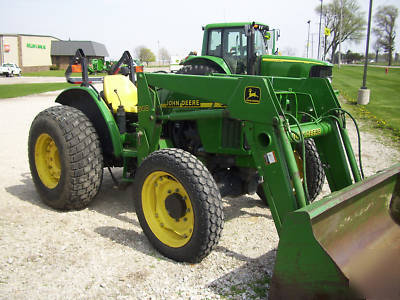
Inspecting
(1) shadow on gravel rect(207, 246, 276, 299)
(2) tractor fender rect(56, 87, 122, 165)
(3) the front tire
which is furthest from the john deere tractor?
(1) shadow on gravel rect(207, 246, 276, 299)

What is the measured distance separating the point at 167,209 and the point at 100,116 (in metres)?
1.77

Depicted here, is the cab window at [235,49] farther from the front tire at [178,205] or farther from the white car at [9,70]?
the white car at [9,70]

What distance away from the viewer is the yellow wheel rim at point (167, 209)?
353cm

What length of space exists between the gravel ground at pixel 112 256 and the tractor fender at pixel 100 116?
29.7 inches

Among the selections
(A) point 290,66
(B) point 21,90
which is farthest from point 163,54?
(A) point 290,66

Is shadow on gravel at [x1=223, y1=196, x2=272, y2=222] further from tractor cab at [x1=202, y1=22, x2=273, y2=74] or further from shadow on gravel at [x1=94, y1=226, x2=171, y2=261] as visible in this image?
tractor cab at [x1=202, y1=22, x2=273, y2=74]

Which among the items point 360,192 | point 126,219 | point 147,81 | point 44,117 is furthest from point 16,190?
point 360,192

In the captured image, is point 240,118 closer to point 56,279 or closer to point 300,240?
point 300,240

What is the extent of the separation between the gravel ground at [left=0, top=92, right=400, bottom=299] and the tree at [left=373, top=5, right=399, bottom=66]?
6751cm

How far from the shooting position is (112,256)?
11.9 ft

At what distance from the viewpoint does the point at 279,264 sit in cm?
279

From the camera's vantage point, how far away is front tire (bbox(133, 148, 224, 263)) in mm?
3275

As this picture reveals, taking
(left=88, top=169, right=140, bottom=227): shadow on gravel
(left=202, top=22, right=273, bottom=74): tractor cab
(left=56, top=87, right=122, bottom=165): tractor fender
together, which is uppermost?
(left=202, top=22, right=273, bottom=74): tractor cab


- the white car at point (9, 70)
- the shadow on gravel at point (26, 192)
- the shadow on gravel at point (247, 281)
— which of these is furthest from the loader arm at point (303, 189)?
the white car at point (9, 70)
